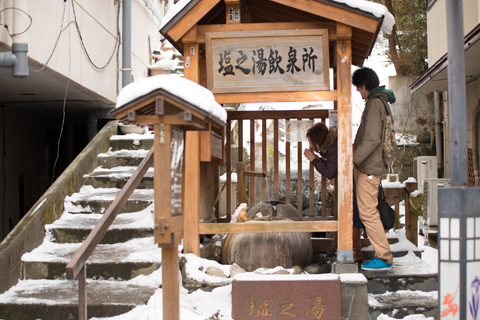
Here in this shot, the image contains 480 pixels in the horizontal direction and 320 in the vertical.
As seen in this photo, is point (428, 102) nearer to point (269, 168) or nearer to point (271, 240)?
point (269, 168)

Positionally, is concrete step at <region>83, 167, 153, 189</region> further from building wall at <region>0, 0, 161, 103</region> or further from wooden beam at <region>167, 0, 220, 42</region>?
wooden beam at <region>167, 0, 220, 42</region>

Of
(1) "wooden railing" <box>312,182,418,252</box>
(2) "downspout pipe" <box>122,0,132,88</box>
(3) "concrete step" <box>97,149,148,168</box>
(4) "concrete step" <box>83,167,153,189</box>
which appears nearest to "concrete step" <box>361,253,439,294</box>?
(1) "wooden railing" <box>312,182,418,252</box>

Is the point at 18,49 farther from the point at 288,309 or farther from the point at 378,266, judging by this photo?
the point at 378,266

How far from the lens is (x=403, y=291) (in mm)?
5113

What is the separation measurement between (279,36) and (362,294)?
10.3 feet

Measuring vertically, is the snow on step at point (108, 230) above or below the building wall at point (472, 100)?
below

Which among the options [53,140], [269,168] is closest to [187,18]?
[53,140]

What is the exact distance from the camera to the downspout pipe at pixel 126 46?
34.6ft

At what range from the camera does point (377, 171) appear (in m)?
5.27

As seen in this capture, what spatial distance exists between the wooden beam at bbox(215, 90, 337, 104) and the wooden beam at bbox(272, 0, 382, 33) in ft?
2.71

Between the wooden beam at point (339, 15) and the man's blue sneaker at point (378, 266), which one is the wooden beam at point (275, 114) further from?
the man's blue sneaker at point (378, 266)

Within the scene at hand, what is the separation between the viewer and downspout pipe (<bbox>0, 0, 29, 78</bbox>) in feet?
18.5

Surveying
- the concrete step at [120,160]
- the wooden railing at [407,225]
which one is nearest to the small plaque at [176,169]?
the wooden railing at [407,225]

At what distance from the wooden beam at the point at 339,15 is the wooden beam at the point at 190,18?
1.07 m
